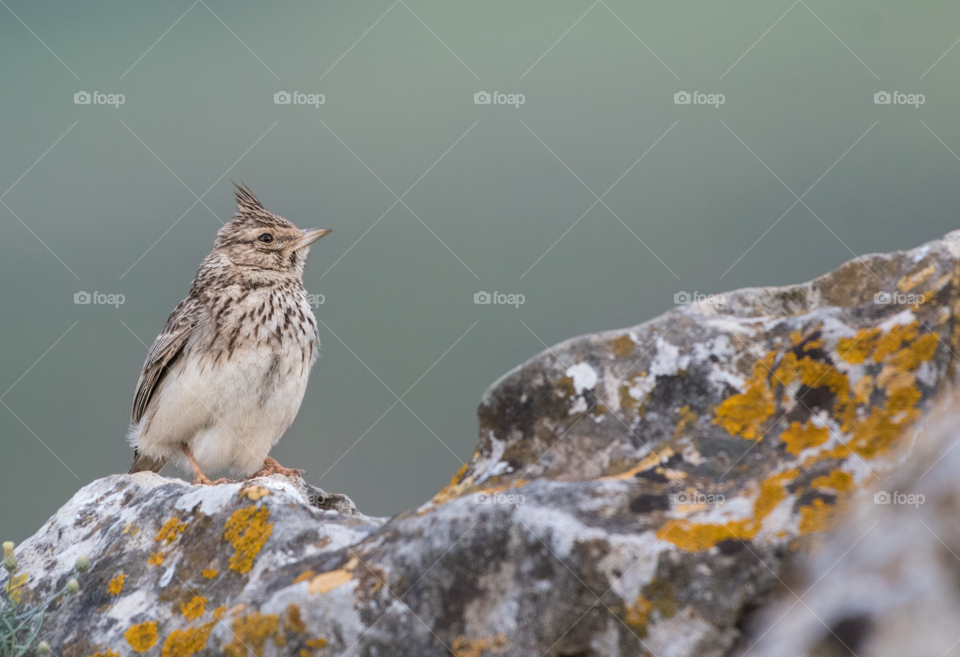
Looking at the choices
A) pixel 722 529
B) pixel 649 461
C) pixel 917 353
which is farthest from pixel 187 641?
pixel 917 353

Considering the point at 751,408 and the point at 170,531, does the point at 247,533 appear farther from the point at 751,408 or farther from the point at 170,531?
the point at 751,408

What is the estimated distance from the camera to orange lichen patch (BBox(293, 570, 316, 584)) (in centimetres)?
308

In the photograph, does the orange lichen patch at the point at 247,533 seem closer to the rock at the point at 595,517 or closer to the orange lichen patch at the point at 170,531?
the rock at the point at 595,517

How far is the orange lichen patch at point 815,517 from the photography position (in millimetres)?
2613

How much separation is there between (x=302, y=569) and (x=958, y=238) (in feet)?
9.99

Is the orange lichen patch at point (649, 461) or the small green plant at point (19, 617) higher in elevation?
the orange lichen patch at point (649, 461)

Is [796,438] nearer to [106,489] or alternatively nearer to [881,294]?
[881,294]

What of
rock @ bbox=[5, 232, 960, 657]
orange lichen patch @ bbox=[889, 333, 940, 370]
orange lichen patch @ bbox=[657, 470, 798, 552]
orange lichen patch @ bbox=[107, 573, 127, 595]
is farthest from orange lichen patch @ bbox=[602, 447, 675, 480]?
orange lichen patch @ bbox=[107, 573, 127, 595]

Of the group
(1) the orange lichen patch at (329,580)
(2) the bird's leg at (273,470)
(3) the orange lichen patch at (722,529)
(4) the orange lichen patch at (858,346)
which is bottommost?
(2) the bird's leg at (273,470)

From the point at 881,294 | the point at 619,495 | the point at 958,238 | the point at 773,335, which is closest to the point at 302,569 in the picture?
the point at 619,495

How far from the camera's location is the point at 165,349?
638 centimetres

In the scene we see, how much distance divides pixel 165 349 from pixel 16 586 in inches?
106

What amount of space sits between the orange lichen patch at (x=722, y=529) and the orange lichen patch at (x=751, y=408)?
1.14ft

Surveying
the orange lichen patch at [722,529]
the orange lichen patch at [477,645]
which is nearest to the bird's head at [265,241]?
the orange lichen patch at [477,645]
